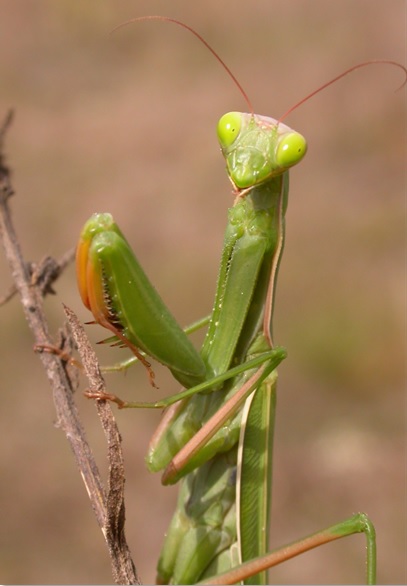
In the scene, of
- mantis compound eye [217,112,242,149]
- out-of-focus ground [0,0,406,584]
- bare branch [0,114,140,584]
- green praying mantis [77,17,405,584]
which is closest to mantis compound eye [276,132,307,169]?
green praying mantis [77,17,405,584]

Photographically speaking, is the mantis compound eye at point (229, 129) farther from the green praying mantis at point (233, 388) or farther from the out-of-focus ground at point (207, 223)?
the out-of-focus ground at point (207, 223)

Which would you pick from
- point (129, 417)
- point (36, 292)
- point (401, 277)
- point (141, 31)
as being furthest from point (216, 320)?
point (141, 31)

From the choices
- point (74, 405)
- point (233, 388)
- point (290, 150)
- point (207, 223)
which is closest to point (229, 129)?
point (290, 150)

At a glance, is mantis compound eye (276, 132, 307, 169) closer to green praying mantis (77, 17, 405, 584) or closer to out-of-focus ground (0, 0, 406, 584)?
green praying mantis (77, 17, 405, 584)

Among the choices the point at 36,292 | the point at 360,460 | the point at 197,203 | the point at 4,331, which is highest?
the point at 197,203

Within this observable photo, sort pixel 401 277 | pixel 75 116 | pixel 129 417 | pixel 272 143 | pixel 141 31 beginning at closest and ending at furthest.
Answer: pixel 272 143, pixel 129 417, pixel 401 277, pixel 75 116, pixel 141 31

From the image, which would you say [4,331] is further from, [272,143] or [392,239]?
[272,143]
